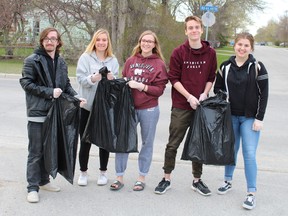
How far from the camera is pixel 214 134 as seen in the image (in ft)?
11.6

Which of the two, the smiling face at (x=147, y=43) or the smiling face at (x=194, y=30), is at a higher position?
the smiling face at (x=194, y=30)

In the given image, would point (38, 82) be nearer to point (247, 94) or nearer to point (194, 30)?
point (194, 30)

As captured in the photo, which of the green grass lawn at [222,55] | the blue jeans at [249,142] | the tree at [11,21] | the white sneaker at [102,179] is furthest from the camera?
the green grass lawn at [222,55]

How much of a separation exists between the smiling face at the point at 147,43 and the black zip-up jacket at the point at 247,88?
76 cm

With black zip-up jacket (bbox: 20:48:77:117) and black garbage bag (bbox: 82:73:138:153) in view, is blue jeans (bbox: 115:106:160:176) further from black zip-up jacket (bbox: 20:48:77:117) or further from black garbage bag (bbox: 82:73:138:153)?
black zip-up jacket (bbox: 20:48:77:117)

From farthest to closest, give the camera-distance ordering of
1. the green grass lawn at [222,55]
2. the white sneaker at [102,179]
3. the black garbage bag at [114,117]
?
the green grass lawn at [222,55]
the white sneaker at [102,179]
the black garbage bag at [114,117]

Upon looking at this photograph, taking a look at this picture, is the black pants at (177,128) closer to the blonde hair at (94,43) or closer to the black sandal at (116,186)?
the black sandal at (116,186)

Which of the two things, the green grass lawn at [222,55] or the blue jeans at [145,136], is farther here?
the green grass lawn at [222,55]

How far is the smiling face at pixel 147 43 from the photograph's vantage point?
3.64 m

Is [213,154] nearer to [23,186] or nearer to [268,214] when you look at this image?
[268,214]

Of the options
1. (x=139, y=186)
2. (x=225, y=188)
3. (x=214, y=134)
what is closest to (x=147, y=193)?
(x=139, y=186)

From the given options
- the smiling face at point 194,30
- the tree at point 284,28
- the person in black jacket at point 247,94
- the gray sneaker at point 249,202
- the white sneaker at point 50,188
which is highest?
the tree at point 284,28

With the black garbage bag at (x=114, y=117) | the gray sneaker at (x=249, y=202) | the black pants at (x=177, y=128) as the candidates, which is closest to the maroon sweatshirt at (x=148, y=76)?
the black garbage bag at (x=114, y=117)

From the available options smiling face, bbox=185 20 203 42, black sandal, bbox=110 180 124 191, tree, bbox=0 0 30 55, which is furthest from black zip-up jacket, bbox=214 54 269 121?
tree, bbox=0 0 30 55
